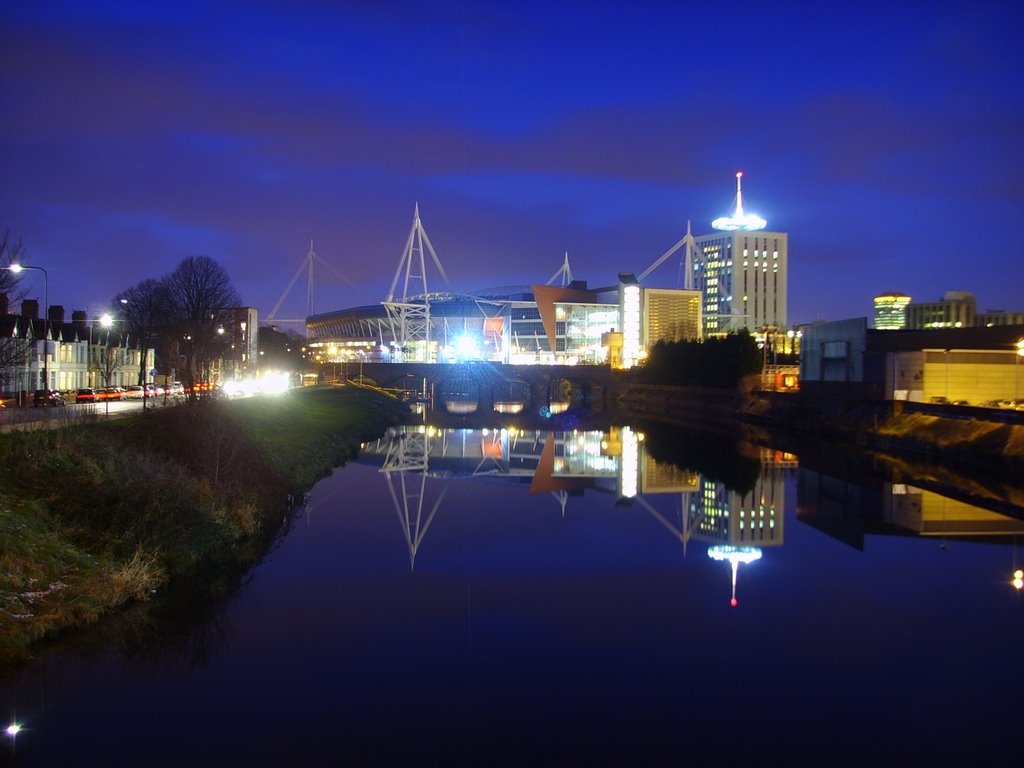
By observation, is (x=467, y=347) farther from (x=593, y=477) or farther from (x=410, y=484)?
(x=410, y=484)

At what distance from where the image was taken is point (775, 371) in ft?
219

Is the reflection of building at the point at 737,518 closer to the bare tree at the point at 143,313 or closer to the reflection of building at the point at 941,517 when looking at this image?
the reflection of building at the point at 941,517

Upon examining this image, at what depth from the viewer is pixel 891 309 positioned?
599ft

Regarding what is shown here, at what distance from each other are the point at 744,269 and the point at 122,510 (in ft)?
599

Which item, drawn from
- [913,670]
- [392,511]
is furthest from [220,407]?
[913,670]

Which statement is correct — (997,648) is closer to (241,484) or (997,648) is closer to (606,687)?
(606,687)

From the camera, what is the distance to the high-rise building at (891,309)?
177 m

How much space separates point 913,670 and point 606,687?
407 centimetres

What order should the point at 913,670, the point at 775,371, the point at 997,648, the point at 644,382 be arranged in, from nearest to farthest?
the point at 913,670 < the point at 997,648 < the point at 775,371 < the point at 644,382

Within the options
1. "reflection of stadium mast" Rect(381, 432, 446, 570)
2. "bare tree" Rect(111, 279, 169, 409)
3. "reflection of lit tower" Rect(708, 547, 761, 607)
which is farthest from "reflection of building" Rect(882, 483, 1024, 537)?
"bare tree" Rect(111, 279, 169, 409)

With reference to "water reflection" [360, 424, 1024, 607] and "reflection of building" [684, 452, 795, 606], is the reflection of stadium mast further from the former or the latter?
"reflection of building" [684, 452, 795, 606]

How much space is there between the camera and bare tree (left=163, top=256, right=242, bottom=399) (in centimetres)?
5119

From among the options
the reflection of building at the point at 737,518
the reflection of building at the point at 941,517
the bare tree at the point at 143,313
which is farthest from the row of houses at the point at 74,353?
the reflection of building at the point at 941,517

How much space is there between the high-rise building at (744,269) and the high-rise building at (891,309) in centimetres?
1878
